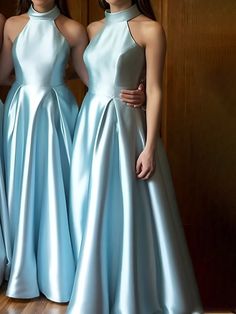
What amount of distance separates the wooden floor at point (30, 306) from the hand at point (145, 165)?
12.5 inches

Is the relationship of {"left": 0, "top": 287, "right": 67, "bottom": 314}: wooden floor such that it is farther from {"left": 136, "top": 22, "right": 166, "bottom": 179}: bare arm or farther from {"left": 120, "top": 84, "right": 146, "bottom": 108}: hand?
{"left": 120, "top": 84, "right": 146, "bottom": 108}: hand

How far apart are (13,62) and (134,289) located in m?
0.54

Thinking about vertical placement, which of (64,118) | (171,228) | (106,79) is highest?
(106,79)

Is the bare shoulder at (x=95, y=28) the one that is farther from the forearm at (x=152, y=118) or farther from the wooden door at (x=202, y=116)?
the wooden door at (x=202, y=116)

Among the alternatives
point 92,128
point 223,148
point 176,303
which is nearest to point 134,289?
point 176,303

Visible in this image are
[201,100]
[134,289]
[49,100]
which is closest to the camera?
[134,289]

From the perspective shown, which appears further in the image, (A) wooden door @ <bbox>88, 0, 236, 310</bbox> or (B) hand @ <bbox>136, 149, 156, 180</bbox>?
(A) wooden door @ <bbox>88, 0, 236, 310</bbox>

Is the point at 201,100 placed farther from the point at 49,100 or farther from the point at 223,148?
the point at 49,100

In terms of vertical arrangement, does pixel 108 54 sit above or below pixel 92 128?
above

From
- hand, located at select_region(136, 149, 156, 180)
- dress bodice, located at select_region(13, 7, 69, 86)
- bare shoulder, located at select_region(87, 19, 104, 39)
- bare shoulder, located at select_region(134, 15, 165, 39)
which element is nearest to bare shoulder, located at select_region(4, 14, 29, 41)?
dress bodice, located at select_region(13, 7, 69, 86)

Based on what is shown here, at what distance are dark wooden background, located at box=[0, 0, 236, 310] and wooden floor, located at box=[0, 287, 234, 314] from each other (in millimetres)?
689

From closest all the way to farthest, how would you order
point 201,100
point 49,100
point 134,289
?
1. point 134,289
2. point 49,100
3. point 201,100

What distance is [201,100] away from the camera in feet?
5.31

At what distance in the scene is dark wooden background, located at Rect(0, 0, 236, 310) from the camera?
1586 millimetres
